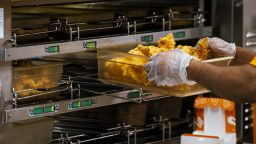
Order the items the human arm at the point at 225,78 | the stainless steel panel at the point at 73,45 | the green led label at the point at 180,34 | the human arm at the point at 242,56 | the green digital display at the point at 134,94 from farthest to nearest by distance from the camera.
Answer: the green led label at the point at 180,34
the green digital display at the point at 134,94
the human arm at the point at 242,56
the stainless steel panel at the point at 73,45
the human arm at the point at 225,78

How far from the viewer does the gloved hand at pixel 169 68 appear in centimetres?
235

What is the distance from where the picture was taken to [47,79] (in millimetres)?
2871

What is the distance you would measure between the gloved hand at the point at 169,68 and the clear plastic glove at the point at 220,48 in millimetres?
494

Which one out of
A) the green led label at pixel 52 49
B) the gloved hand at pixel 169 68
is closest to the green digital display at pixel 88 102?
the green led label at pixel 52 49

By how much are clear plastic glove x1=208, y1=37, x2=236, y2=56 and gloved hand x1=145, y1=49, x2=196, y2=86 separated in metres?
0.49

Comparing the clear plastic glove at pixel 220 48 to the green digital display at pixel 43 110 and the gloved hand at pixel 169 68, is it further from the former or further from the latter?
the green digital display at pixel 43 110

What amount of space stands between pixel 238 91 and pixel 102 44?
781 mm

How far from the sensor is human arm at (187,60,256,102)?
234 centimetres

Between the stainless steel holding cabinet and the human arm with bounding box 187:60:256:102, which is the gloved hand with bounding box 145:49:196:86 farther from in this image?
the stainless steel holding cabinet

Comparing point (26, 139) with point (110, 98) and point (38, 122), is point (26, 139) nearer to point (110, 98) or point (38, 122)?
point (38, 122)

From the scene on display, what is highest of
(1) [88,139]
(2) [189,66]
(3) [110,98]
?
(2) [189,66]

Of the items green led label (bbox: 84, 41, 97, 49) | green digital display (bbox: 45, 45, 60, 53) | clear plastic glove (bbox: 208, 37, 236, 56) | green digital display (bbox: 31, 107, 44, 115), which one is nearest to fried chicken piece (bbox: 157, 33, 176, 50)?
clear plastic glove (bbox: 208, 37, 236, 56)

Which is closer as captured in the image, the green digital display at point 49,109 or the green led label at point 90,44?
the green digital display at point 49,109

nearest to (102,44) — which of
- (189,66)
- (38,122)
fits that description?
(38,122)
